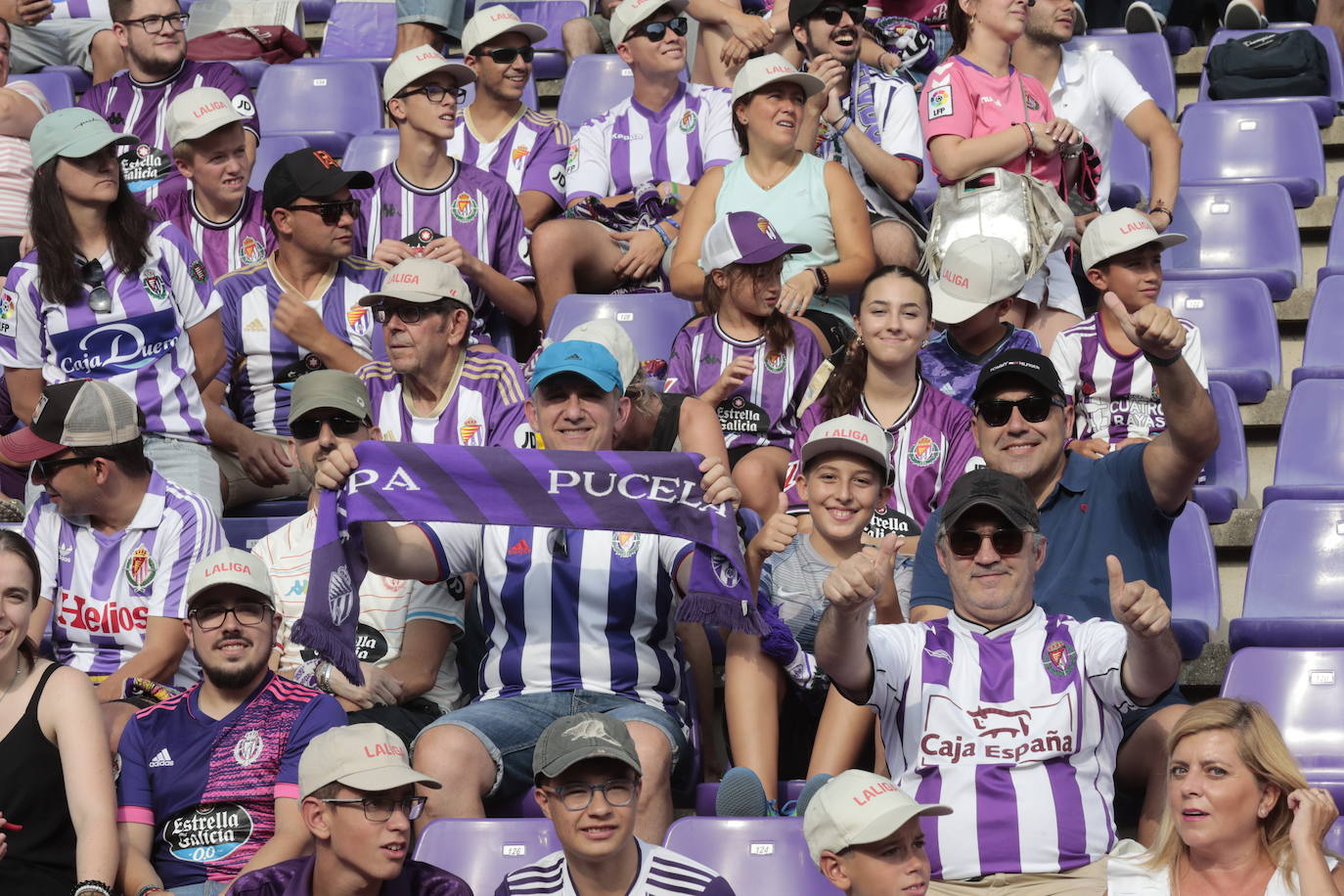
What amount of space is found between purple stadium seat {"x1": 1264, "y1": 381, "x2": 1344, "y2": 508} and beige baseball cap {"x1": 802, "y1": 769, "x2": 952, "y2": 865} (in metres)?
2.19

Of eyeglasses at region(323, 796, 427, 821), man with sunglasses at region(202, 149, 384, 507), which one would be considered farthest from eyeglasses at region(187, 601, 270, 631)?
man with sunglasses at region(202, 149, 384, 507)

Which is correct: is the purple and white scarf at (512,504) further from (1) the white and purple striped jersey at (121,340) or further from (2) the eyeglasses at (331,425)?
(1) the white and purple striped jersey at (121,340)

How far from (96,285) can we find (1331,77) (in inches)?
189

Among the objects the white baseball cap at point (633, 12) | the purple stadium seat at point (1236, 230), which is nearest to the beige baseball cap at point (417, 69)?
the white baseball cap at point (633, 12)

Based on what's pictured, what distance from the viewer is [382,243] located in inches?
235

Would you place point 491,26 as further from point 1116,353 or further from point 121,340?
point 1116,353

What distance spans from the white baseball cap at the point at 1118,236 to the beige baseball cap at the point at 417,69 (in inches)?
89.6

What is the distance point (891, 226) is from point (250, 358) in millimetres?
2123

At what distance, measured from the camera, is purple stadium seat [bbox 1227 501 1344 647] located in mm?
4773

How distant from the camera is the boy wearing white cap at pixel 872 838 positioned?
350cm

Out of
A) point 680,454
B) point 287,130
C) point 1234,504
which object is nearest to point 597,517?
point 680,454

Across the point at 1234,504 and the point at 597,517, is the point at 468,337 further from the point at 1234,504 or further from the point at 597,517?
the point at 1234,504

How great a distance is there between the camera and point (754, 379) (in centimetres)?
539

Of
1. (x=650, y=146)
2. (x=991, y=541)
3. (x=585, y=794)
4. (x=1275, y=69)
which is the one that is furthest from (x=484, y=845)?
(x=1275, y=69)
